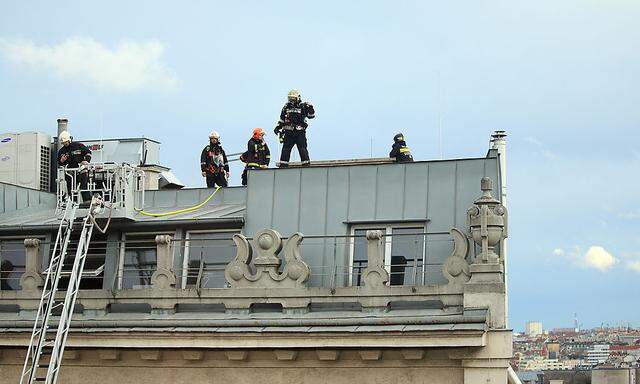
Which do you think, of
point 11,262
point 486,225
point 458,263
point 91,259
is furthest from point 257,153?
point 486,225

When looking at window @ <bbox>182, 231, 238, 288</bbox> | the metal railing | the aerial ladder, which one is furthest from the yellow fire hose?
window @ <bbox>182, 231, 238, 288</bbox>

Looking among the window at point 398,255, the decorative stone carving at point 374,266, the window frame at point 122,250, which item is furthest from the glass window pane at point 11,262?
the decorative stone carving at point 374,266

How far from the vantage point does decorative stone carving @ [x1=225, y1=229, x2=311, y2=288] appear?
27.7 metres

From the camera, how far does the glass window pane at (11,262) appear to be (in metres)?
31.6

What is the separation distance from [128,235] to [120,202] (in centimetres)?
104

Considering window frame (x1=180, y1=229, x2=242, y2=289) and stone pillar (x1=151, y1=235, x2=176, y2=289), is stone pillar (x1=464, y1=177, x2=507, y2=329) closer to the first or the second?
window frame (x1=180, y1=229, x2=242, y2=289)

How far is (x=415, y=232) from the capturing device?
28969mm

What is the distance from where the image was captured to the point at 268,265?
2792 centimetres

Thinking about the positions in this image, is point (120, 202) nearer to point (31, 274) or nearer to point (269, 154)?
point (31, 274)

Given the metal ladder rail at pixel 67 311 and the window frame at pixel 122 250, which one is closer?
the metal ladder rail at pixel 67 311

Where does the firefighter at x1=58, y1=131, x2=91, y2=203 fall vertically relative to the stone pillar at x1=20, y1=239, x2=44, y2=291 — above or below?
above

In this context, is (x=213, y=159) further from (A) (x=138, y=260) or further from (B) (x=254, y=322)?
(B) (x=254, y=322)

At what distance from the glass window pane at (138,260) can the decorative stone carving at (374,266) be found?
236 inches

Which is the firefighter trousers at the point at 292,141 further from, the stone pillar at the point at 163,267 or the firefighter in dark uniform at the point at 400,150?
the stone pillar at the point at 163,267
